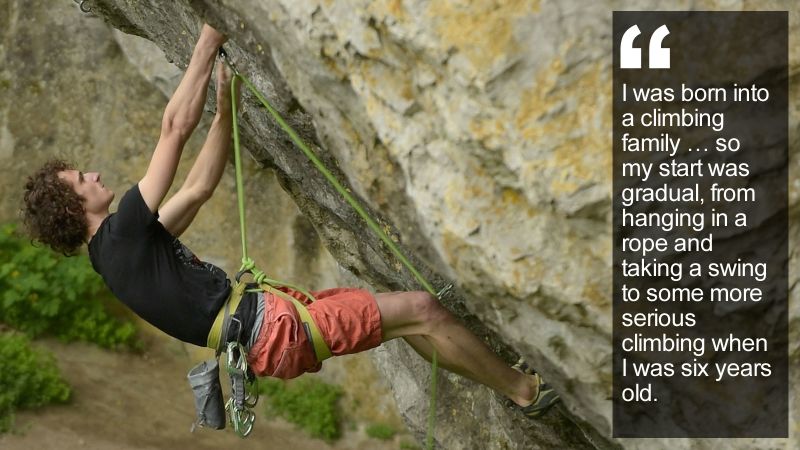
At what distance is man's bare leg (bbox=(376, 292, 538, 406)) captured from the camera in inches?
166

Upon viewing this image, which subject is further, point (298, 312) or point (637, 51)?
point (298, 312)

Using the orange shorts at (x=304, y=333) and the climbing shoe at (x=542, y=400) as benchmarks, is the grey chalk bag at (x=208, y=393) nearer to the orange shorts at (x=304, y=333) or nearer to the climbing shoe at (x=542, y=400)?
the orange shorts at (x=304, y=333)

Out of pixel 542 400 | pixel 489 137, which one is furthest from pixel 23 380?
pixel 489 137

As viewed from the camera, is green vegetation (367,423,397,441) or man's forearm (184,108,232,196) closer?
man's forearm (184,108,232,196)

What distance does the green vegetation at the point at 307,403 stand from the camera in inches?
363

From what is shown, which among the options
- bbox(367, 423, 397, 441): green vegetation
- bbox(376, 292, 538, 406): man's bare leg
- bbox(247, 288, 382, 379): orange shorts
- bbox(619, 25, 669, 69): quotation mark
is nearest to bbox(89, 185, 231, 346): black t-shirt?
bbox(247, 288, 382, 379): orange shorts

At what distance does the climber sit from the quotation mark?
4.97 ft

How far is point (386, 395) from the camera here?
→ 9.23 metres

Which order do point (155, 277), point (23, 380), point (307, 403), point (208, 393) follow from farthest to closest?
point (307, 403)
point (23, 380)
point (208, 393)
point (155, 277)

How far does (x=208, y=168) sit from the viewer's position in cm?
435

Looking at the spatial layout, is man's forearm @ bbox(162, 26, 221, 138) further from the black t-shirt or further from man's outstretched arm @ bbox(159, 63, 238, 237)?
the black t-shirt

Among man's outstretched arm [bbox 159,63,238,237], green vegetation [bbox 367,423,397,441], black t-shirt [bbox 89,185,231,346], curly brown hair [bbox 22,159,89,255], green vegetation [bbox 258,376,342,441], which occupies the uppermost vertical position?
man's outstretched arm [bbox 159,63,238,237]

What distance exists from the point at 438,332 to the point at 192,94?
135cm

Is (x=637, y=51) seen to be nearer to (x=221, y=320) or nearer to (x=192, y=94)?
(x=192, y=94)
